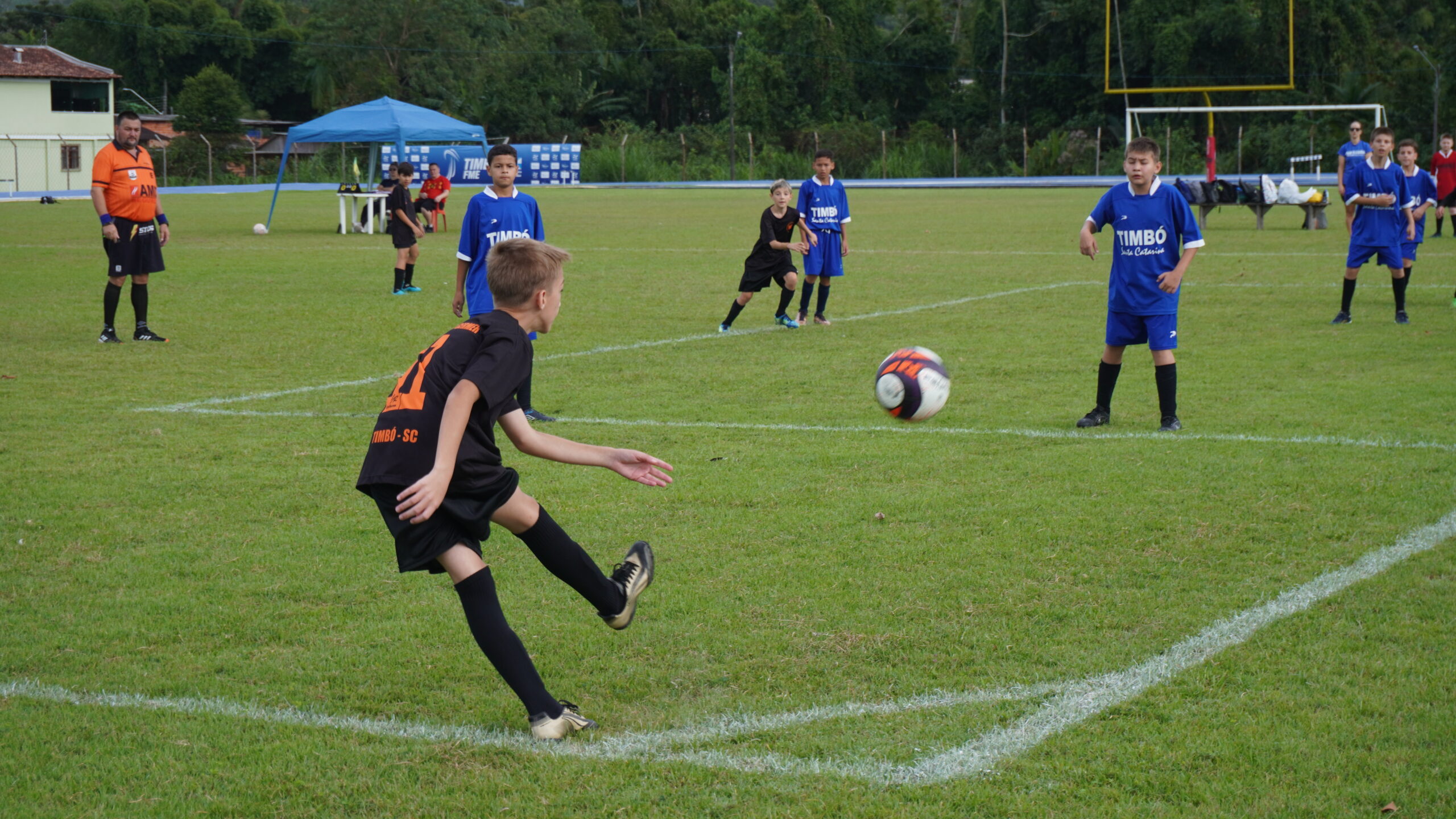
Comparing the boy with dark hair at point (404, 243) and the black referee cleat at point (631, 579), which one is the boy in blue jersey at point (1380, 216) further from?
the boy with dark hair at point (404, 243)

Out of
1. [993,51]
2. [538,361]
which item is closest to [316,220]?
[538,361]

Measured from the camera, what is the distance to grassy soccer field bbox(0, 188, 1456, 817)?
11.4 ft

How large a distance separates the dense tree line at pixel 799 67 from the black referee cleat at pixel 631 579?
53.3 meters

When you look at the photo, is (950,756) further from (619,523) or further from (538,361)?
(538,361)

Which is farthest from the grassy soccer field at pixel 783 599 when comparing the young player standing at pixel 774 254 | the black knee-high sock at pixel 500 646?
the young player standing at pixel 774 254

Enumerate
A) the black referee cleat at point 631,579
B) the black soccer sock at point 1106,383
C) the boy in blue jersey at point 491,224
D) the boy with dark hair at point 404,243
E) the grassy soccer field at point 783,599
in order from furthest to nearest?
the boy with dark hair at point 404,243 → the boy in blue jersey at point 491,224 → the black soccer sock at point 1106,383 → the black referee cleat at point 631,579 → the grassy soccer field at point 783,599

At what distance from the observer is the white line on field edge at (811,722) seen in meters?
3.52

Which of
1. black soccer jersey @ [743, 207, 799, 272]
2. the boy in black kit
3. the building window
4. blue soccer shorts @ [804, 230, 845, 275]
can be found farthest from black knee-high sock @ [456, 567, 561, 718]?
the building window

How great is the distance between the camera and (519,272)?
3.83 metres

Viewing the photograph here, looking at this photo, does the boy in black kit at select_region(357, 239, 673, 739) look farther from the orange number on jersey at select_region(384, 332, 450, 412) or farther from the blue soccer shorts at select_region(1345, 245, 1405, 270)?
the blue soccer shorts at select_region(1345, 245, 1405, 270)

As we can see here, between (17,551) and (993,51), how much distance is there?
221 feet

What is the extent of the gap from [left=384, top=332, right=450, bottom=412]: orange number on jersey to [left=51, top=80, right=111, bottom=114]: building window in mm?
68207

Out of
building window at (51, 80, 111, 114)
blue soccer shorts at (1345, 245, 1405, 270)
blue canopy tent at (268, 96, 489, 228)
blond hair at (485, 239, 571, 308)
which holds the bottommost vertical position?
blond hair at (485, 239, 571, 308)

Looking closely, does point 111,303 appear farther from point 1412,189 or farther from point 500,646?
point 1412,189
